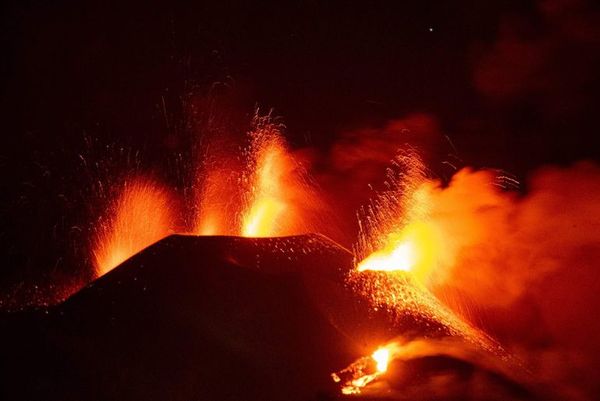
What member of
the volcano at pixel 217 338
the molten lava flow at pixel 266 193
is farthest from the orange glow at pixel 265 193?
the volcano at pixel 217 338

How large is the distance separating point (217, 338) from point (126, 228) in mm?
8103

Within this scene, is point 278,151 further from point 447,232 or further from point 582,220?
point 582,220

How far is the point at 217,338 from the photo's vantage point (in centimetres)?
823

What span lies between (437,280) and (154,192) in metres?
9.73

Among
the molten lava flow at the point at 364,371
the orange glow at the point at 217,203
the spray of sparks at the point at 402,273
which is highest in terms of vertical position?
the orange glow at the point at 217,203

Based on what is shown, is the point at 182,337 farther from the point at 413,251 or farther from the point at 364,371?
the point at 413,251

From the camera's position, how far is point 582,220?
14.3 m

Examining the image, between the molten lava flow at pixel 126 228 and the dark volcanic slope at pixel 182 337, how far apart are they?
211 inches

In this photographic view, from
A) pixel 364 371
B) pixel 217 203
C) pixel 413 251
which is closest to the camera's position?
pixel 364 371

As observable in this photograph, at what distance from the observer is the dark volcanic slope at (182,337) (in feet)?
24.9

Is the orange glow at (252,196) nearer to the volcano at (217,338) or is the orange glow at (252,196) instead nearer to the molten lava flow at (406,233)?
the molten lava flow at (406,233)

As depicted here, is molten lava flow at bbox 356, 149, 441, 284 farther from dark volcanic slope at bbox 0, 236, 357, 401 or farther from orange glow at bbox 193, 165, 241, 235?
orange glow at bbox 193, 165, 241, 235

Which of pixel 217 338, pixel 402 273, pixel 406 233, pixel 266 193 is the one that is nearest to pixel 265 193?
pixel 266 193

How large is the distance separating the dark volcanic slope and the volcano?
16 millimetres
